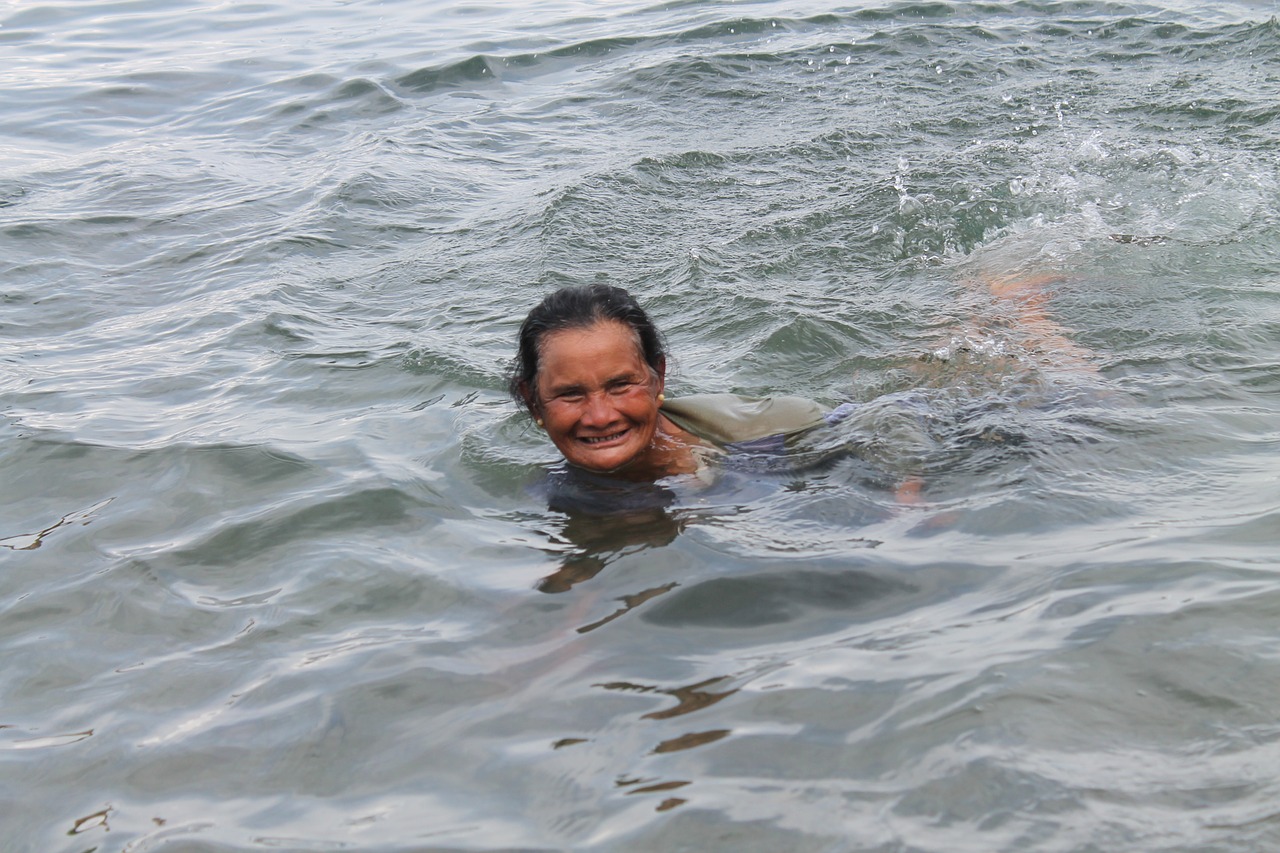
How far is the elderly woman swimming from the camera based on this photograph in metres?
3.94

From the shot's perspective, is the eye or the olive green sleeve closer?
the eye

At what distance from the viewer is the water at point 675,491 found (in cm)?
258

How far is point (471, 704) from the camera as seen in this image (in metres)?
2.96

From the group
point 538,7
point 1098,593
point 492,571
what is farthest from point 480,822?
point 538,7

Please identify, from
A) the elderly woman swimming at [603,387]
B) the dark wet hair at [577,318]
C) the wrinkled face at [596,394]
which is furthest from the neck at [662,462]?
the dark wet hair at [577,318]

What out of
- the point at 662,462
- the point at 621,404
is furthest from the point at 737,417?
the point at 621,404

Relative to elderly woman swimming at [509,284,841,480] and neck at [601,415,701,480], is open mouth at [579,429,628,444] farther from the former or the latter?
neck at [601,415,701,480]

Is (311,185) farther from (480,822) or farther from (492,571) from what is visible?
(480,822)

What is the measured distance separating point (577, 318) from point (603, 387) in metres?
0.23

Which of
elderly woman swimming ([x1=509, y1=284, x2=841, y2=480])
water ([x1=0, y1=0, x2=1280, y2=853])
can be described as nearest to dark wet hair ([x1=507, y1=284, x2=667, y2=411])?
elderly woman swimming ([x1=509, y1=284, x2=841, y2=480])

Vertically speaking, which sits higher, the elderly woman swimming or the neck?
the elderly woman swimming

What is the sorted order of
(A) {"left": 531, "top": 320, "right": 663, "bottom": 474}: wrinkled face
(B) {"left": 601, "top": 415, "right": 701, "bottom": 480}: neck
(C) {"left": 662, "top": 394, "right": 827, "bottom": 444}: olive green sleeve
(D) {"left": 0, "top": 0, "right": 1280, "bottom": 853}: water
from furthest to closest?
(C) {"left": 662, "top": 394, "right": 827, "bottom": 444}: olive green sleeve → (B) {"left": 601, "top": 415, "right": 701, "bottom": 480}: neck → (A) {"left": 531, "top": 320, "right": 663, "bottom": 474}: wrinkled face → (D) {"left": 0, "top": 0, "right": 1280, "bottom": 853}: water

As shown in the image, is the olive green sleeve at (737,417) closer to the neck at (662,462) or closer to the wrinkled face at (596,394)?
the neck at (662,462)

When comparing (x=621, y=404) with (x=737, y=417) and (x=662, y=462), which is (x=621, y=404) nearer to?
(x=662, y=462)
